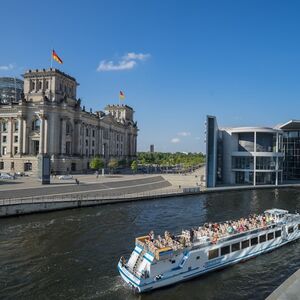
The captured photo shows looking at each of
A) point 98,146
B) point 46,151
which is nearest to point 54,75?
point 46,151

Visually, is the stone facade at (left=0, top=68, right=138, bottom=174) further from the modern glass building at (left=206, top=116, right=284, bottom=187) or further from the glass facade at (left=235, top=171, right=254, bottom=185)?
the glass facade at (left=235, top=171, right=254, bottom=185)

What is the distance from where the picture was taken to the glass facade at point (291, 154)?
10894 cm

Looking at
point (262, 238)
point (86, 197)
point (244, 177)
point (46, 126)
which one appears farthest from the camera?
point (46, 126)

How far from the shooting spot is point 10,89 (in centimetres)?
A: 14162

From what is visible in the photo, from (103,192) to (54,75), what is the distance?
189 feet

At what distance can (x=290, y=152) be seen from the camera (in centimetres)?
10994

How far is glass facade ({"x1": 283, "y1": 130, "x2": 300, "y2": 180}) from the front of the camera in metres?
109

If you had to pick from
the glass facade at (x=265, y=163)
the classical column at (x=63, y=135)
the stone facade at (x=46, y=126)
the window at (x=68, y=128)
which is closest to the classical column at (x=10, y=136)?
the stone facade at (x=46, y=126)

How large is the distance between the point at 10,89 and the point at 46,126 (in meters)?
51.6

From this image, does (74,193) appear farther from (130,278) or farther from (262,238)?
(130,278)

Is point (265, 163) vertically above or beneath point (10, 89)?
beneath

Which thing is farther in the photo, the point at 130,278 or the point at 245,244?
the point at 245,244

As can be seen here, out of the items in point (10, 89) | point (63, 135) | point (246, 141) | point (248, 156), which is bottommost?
point (248, 156)

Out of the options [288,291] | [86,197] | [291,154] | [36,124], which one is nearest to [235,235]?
[288,291]
